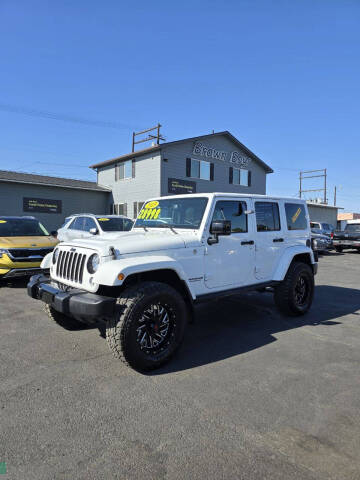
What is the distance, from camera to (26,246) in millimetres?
7562

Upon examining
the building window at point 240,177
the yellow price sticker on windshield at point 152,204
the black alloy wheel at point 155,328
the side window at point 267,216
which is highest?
the building window at point 240,177

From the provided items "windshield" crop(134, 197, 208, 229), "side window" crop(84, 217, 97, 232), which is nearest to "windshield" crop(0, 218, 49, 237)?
"side window" crop(84, 217, 97, 232)

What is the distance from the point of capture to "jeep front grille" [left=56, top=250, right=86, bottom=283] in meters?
3.66

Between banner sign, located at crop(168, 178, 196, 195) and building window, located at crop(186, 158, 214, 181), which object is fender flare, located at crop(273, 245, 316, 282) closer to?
banner sign, located at crop(168, 178, 196, 195)

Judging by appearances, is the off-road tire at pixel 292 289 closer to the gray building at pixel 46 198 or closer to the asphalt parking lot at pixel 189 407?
the asphalt parking lot at pixel 189 407

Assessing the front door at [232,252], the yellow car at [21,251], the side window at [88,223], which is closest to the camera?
the front door at [232,252]

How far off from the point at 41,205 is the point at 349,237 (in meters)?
18.4

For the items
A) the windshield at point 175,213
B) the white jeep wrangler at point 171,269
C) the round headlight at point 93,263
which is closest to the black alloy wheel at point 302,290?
the white jeep wrangler at point 171,269

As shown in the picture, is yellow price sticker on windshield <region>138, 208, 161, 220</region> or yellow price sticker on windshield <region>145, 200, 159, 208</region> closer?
yellow price sticker on windshield <region>138, 208, 161, 220</region>

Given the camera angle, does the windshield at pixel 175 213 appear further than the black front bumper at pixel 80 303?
Yes

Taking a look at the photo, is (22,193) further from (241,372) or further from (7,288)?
(241,372)

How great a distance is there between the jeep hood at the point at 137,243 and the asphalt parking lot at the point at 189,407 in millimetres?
1267

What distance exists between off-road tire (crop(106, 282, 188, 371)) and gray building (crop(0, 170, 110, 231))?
1848cm

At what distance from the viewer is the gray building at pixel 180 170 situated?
21188mm
